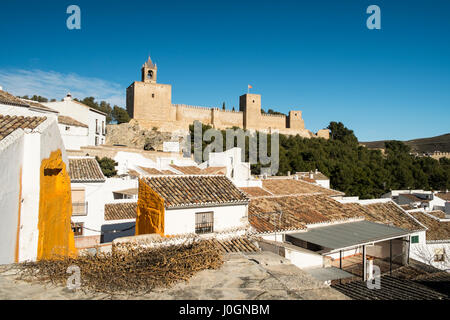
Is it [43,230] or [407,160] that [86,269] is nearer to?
[43,230]

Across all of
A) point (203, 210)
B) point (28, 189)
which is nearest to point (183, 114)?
point (203, 210)

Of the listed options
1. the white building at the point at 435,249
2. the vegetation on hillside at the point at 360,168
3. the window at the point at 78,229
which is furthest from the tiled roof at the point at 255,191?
the vegetation on hillside at the point at 360,168

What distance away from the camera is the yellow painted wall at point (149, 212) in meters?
7.66

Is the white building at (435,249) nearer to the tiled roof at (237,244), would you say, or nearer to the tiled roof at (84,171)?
the tiled roof at (237,244)

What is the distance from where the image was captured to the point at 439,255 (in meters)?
14.7

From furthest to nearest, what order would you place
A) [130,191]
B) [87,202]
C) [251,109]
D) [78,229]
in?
[251,109] → [130,191] → [78,229] → [87,202]

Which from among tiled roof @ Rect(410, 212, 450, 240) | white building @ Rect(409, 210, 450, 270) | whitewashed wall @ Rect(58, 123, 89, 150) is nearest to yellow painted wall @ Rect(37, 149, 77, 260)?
white building @ Rect(409, 210, 450, 270)

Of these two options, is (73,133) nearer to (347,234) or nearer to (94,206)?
(94,206)

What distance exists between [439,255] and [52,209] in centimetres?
1718

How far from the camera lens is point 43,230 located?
461cm

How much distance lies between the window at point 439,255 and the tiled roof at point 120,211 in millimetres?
15002

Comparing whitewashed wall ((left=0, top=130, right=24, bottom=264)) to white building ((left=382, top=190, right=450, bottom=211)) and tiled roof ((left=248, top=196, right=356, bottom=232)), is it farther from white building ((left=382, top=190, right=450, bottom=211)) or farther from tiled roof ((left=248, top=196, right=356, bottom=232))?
white building ((left=382, top=190, right=450, bottom=211))
